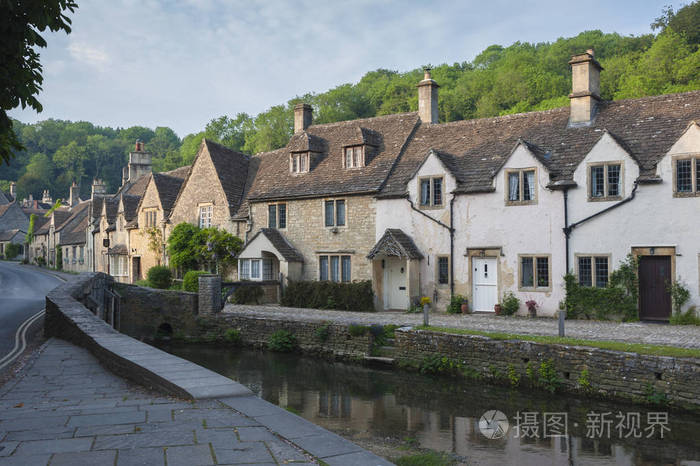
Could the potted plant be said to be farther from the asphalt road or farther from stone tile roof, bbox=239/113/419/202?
the asphalt road

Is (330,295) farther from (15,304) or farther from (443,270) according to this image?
(15,304)

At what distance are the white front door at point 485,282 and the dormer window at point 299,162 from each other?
11.8 m

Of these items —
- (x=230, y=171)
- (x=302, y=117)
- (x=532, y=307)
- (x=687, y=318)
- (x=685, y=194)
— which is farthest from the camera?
(x=230, y=171)

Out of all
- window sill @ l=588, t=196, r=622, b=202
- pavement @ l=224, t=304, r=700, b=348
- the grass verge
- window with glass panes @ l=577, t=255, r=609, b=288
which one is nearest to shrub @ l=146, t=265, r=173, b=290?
pavement @ l=224, t=304, r=700, b=348

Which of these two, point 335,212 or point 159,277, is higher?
point 335,212

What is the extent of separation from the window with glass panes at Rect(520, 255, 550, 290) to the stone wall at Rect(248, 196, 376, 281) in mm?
7308

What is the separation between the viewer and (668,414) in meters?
12.6

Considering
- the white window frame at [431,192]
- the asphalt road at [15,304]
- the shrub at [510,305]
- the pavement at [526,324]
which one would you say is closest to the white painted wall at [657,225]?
the pavement at [526,324]

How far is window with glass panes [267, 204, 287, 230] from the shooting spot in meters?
31.1

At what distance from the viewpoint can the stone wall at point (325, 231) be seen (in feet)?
90.3

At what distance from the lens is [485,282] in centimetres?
2403

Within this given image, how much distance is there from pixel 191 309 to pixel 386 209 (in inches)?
398

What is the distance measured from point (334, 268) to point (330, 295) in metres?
1.99

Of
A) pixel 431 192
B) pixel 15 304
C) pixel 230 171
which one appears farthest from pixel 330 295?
pixel 15 304
